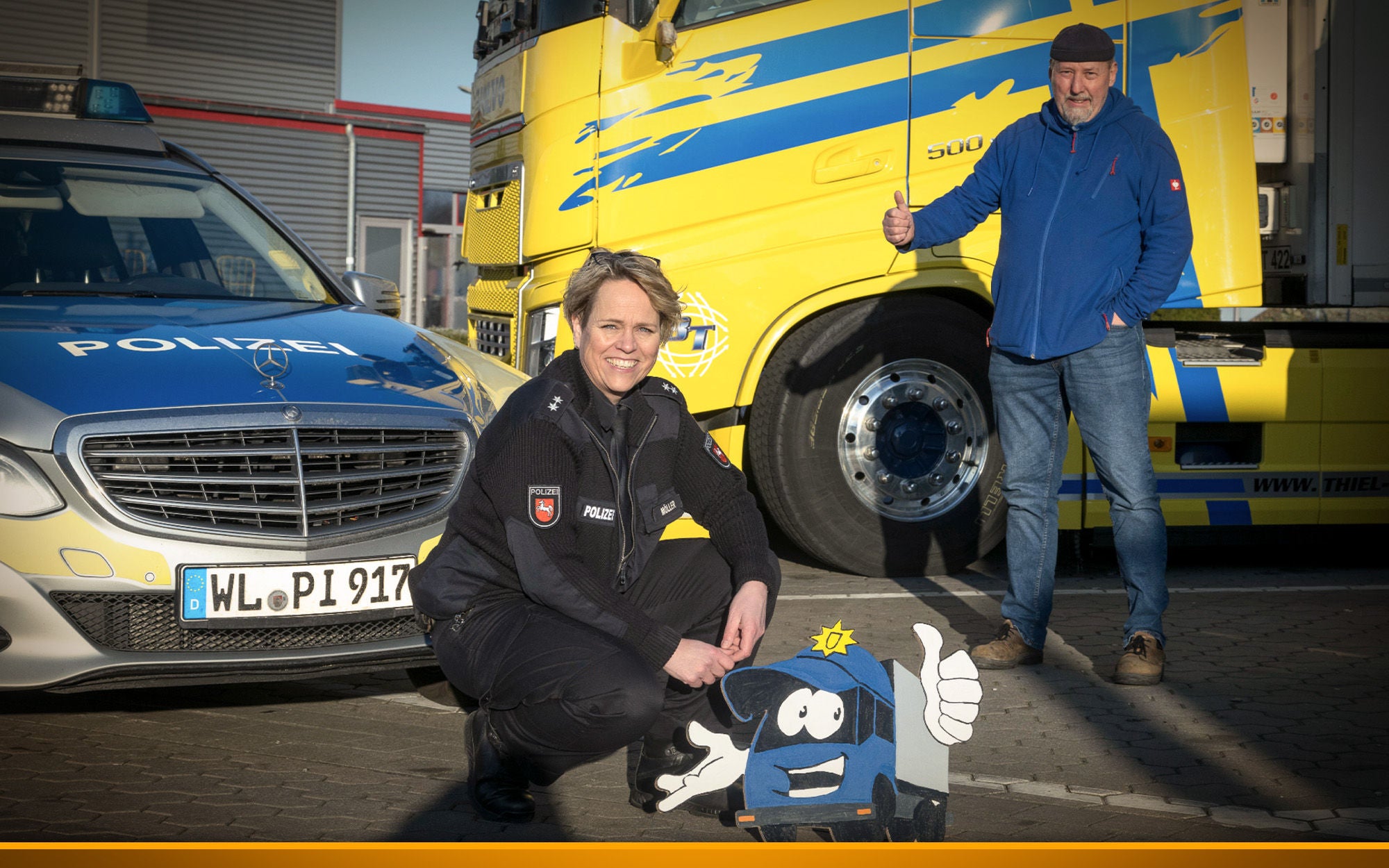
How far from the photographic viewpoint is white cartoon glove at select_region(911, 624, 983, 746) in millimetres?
2824

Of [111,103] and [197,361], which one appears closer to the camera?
[197,361]

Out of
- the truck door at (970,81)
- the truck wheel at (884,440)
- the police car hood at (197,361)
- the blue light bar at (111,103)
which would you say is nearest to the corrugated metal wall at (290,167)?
the blue light bar at (111,103)

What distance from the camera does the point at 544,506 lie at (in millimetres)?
2986

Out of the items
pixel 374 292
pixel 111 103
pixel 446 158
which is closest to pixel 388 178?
pixel 446 158

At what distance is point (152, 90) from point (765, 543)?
17622mm

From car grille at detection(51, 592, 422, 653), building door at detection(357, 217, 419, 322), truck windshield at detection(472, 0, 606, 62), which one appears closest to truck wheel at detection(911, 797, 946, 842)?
car grille at detection(51, 592, 422, 653)

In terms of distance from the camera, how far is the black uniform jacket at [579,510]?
2973 mm

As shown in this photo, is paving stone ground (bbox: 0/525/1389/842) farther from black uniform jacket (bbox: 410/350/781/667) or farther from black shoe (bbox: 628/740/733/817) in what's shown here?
black uniform jacket (bbox: 410/350/781/667)

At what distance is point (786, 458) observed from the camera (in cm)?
554

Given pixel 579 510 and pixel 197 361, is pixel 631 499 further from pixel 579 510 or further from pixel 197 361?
pixel 197 361

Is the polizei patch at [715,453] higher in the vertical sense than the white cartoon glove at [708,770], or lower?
higher

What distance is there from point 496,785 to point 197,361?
1522 mm

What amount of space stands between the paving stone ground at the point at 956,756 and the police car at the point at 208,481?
28cm

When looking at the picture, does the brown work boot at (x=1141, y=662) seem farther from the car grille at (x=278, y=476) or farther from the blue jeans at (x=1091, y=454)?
the car grille at (x=278, y=476)
